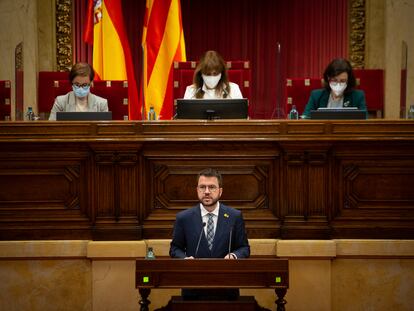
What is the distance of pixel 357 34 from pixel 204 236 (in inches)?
212

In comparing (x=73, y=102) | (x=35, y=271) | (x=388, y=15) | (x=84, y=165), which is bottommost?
(x=35, y=271)

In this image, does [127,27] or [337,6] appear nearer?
[337,6]

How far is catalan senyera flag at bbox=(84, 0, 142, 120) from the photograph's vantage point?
349 inches

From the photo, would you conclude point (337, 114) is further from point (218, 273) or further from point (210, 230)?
point (218, 273)

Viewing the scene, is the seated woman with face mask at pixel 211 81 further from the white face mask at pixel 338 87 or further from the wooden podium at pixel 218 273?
the wooden podium at pixel 218 273

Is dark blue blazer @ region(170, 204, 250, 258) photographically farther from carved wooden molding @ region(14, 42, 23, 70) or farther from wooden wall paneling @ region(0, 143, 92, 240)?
carved wooden molding @ region(14, 42, 23, 70)

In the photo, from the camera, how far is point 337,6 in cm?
976

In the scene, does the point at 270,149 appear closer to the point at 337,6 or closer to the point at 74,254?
the point at 74,254

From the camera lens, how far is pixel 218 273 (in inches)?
171

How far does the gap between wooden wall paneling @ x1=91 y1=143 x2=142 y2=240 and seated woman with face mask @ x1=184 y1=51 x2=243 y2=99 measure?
1.29 meters

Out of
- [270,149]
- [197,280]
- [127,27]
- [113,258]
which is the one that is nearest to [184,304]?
[197,280]

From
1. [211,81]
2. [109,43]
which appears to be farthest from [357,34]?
[211,81]

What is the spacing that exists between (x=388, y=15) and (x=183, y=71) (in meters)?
2.97

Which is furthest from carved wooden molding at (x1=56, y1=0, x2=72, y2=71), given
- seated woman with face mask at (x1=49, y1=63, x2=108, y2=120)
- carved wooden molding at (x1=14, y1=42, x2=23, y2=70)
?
seated woman with face mask at (x1=49, y1=63, x2=108, y2=120)
